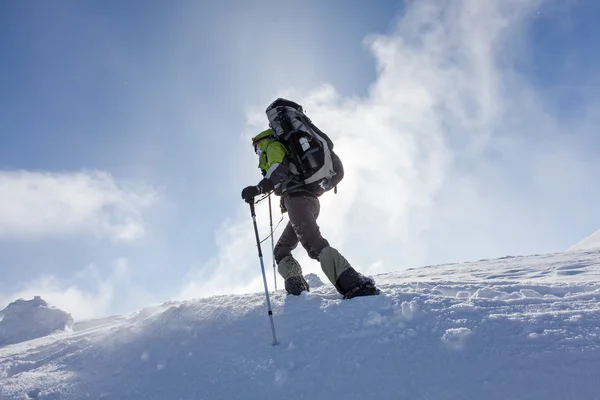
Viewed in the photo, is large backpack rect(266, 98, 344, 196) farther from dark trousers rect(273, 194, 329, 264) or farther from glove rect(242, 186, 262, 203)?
glove rect(242, 186, 262, 203)

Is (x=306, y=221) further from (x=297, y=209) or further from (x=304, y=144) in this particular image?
(x=304, y=144)

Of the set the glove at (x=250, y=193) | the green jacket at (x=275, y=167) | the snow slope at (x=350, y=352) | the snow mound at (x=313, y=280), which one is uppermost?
the green jacket at (x=275, y=167)

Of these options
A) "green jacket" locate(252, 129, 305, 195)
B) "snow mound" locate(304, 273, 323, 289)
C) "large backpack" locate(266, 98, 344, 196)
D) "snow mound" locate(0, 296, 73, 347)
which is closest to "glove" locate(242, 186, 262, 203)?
"green jacket" locate(252, 129, 305, 195)

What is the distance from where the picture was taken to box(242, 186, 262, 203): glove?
5.39 m

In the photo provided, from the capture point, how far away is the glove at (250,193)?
212 inches

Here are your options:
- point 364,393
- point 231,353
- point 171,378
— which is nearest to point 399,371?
point 364,393

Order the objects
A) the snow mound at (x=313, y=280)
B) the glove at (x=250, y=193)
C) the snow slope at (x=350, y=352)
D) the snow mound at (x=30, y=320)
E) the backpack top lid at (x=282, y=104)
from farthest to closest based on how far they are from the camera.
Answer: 1. the snow mound at (x=30, y=320)
2. the snow mound at (x=313, y=280)
3. the backpack top lid at (x=282, y=104)
4. the glove at (x=250, y=193)
5. the snow slope at (x=350, y=352)

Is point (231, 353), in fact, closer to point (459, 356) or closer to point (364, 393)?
point (364, 393)

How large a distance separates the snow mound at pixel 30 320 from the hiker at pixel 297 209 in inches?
388

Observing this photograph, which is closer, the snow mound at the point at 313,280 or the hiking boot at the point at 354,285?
the hiking boot at the point at 354,285

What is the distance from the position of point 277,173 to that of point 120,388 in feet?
10.5

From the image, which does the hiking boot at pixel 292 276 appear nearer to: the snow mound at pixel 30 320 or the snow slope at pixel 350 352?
the snow slope at pixel 350 352

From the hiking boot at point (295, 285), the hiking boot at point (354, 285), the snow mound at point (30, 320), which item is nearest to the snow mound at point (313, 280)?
the hiking boot at point (295, 285)

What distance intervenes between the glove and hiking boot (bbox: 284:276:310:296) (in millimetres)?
1338
